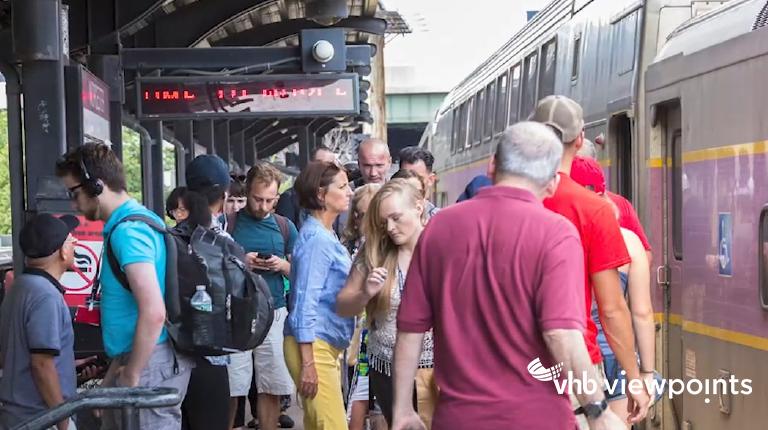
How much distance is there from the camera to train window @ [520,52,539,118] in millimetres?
12641

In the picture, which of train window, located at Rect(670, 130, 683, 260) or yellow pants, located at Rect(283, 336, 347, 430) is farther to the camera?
train window, located at Rect(670, 130, 683, 260)

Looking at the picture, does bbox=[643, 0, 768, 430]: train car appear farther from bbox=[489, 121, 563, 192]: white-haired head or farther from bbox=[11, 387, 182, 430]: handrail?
bbox=[11, 387, 182, 430]: handrail

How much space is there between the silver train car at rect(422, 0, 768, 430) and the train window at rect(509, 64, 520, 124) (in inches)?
119

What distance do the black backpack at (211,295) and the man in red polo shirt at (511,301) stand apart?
1.29 meters

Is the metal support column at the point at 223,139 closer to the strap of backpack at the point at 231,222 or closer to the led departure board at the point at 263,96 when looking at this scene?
the led departure board at the point at 263,96

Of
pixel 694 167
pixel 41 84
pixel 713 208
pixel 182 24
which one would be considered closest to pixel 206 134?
pixel 182 24

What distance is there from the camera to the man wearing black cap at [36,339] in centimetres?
517

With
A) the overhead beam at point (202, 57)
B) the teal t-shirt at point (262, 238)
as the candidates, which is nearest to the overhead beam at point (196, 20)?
the overhead beam at point (202, 57)

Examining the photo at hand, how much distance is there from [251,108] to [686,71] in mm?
5219

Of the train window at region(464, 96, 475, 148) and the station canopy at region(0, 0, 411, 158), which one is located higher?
the station canopy at region(0, 0, 411, 158)

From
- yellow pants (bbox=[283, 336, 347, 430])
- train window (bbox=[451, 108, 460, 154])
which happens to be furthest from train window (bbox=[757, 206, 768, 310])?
train window (bbox=[451, 108, 460, 154])

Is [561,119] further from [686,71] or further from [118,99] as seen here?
[118,99]

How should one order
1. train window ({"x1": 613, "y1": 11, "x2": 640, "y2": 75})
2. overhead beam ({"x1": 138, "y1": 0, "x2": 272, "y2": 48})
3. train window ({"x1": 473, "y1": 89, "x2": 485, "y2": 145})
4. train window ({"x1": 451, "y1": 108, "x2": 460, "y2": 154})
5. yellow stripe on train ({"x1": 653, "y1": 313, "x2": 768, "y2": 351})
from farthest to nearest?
train window ({"x1": 451, "y1": 108, "x2": 460, "y2": 154}) < train window ({"x1": 473, "y1": 89, "x2": 485, "y2": 145}) < overhead beam ({"x1": 138, "y1": 0, "x2": 272, "y2": 48}) < train window ({"x1": 613, "y1": 11, "x2": 640, "y2": 75}) < yellow stripe on train ({"x1": 653, "y1": 313, "x2": 768, "y2": 351})

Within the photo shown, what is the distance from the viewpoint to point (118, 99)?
10.2m
